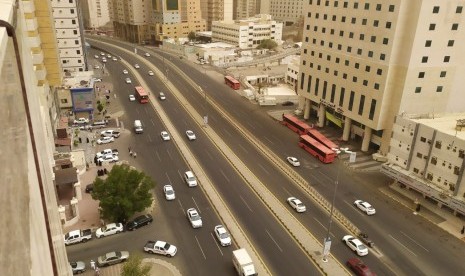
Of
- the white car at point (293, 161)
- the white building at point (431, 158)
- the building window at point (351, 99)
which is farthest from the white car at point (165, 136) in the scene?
the white building at point (431, 158)

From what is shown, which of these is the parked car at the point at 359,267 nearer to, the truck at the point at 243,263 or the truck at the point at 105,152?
the truck at the point at 243,263

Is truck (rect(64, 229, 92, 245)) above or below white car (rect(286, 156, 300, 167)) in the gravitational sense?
below

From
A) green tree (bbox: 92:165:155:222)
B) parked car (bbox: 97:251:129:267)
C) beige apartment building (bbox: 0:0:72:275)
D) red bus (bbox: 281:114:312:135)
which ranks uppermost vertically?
beige apartment building (bbox: 0:0:72:275)

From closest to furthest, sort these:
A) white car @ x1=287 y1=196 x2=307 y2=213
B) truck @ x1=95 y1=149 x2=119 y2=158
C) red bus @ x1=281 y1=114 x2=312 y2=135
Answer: white car @ x1=287 y1=196 x2=307 y2=213 < truck @ x1=95 y1=149 x2=119 y2=158 < red bus @ x1=281 y1=114 x2=312 y2=135

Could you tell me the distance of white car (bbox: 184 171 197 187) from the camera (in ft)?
171

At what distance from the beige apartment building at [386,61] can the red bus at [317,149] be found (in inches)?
352

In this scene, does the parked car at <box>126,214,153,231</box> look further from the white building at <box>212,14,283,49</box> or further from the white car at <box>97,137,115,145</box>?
the white building at <box>212,14,283,49</box>

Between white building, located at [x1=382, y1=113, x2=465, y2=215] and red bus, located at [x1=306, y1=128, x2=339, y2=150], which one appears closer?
white building, located at [x1=382, y1=113, x2=465, y2=215]

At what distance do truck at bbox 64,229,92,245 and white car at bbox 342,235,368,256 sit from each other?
1184 inches

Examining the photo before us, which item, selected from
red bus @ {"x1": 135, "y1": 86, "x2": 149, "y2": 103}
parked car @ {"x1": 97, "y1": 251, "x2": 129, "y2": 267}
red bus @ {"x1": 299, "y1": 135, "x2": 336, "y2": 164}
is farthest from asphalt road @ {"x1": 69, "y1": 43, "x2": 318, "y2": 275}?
red bus @ {"x1": 299, "y1": 135, "x2": 336, "y2": 164}

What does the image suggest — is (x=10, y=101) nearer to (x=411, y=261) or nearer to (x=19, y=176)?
(x=19, y=176)

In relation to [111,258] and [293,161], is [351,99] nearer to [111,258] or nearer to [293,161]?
[293,161]

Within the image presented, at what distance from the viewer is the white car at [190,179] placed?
52.2 metres

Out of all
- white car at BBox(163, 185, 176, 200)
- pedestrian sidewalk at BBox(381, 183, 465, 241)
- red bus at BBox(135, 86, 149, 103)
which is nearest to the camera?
pedestrian sidewalk at BBox(381, 183, 465, 241)
